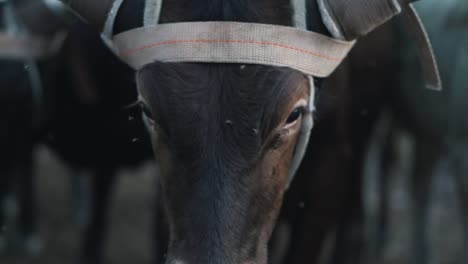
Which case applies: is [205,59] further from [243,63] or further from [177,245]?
[177,245]

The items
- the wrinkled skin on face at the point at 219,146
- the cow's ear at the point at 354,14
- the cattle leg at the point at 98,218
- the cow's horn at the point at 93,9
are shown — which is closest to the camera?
the wrinkled skin on face at the point at 219,146

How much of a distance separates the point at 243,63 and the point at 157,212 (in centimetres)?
146

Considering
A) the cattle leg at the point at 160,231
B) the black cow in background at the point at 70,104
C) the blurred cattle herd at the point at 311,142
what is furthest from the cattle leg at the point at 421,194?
the cattle leg at the point at 160,231

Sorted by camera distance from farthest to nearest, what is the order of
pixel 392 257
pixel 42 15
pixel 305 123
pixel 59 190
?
pixel 59 190 < pixel 392 257 < pixel 42 15 < pixel 305 123

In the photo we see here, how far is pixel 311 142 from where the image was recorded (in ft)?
11.4

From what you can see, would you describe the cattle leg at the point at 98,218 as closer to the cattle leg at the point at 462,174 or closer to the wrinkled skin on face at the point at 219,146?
the cattle leg at the point at 462,174

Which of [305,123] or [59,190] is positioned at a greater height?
[305,123]

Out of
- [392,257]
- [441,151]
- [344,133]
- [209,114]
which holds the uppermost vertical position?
[209,114]

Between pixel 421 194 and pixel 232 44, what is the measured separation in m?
3.15

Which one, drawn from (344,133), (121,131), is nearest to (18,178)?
(121,131)

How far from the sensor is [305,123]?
2715 millimetres

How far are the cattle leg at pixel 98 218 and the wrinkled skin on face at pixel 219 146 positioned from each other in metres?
2.83

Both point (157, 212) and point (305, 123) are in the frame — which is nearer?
point (305, 123)

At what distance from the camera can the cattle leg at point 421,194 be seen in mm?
5259
